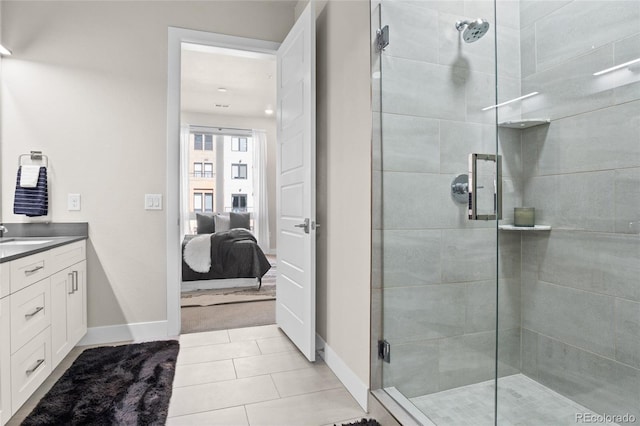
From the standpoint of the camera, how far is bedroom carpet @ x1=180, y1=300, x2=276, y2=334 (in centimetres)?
319

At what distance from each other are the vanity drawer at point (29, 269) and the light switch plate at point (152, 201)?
2.79 ft

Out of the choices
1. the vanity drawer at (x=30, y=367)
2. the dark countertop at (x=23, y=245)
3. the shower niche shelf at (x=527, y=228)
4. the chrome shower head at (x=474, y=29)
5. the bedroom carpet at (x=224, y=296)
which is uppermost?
the chrome shower head at (x=474, y=29)

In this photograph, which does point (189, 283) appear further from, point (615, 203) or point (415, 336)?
point (615, 203)

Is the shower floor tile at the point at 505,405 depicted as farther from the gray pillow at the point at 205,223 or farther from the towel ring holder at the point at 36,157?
the gray pillow at the point at 205,223

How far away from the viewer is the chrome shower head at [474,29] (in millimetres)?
1741

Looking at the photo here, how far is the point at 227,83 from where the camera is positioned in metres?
5.62

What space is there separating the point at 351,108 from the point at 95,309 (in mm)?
2414

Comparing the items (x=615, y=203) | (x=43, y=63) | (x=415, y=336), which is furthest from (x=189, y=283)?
(x=615, y=203)

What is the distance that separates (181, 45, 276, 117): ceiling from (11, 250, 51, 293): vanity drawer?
202 cm

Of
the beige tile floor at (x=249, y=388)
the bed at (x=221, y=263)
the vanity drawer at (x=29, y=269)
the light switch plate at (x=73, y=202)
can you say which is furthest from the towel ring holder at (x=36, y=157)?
the bed at (x=221, y=263)

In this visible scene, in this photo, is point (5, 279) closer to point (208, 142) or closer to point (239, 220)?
point (239, 220)

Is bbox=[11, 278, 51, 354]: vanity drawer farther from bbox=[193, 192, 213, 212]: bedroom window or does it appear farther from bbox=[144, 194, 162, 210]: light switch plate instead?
bbox=[193, 192, 213, 212]: bedroom window

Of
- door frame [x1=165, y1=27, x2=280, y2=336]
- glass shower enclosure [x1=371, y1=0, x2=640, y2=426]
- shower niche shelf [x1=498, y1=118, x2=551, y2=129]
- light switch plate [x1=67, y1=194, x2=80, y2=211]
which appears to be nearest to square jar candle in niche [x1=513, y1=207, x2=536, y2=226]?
glass shower enclosure [x1=371, y1=0, x2=640, y2=426]

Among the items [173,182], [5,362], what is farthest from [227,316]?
[5,362]
